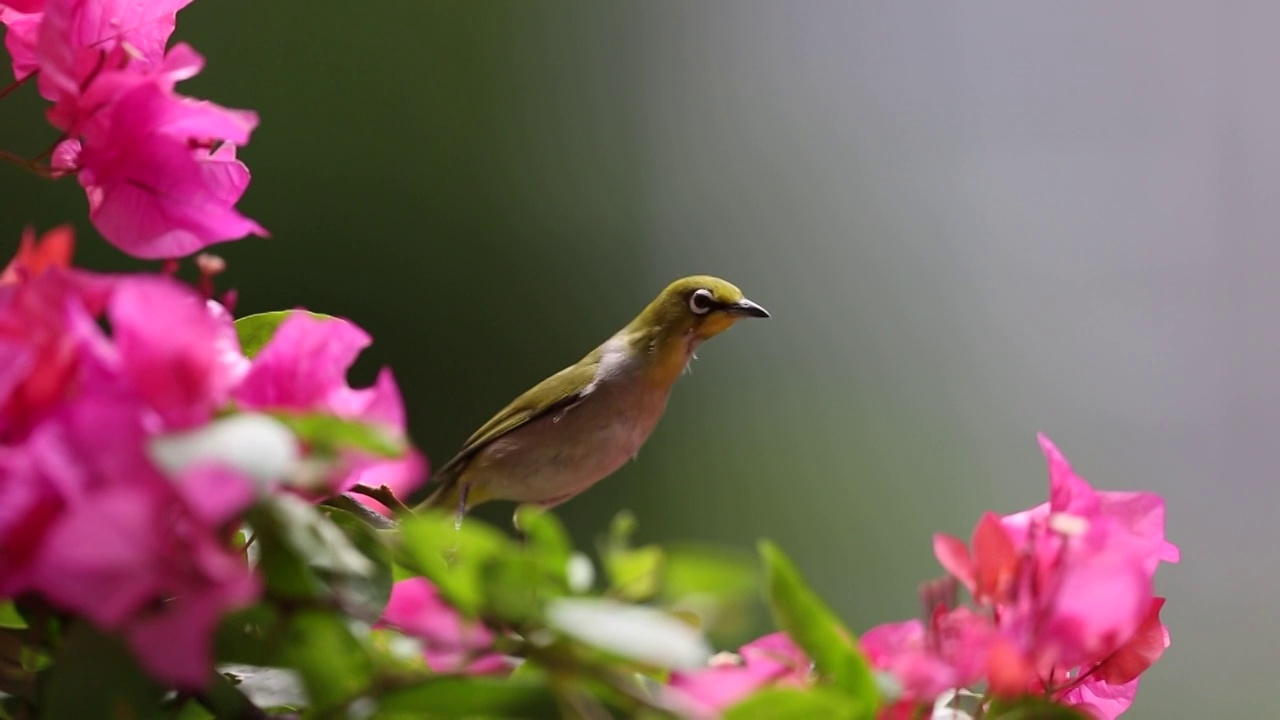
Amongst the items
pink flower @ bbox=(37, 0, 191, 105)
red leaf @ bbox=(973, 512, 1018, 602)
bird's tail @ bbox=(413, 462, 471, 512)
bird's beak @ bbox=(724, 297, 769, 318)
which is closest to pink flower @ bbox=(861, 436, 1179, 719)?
red leaf @ bbox=(973, 512, 1018, 602)

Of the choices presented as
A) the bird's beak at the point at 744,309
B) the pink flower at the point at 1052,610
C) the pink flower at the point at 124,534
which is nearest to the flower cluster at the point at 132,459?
the pink flower at the point at 124,534

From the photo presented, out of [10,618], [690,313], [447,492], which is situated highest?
[10,618]

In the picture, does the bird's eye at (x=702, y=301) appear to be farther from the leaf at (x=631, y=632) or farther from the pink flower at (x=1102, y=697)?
the leaf at (x=631, y=632)

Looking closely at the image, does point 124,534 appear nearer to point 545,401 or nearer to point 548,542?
point 548,542

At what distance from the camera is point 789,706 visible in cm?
18

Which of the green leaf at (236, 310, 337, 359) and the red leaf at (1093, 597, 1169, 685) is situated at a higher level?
the green leaf at (236, 310, 337, 359)

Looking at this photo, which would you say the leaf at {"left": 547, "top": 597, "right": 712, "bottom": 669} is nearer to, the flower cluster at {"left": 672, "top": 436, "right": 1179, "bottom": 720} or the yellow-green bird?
the flower cluster at {"left": 672, "top": 436, "right": 1179, "bottom": 720}

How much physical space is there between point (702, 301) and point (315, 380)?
0.90 metres

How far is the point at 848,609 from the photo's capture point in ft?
10.4

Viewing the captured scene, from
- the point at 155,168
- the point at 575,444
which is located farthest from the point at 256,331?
the point at 575,444

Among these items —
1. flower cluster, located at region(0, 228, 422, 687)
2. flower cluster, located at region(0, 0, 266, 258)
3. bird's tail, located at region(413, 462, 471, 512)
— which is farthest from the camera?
bird's tail, located at region(413, 462, 471, 512)

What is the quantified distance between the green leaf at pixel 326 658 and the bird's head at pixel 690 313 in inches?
36.3

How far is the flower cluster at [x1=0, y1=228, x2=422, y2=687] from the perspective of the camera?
156 mm

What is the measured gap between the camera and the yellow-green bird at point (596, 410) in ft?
3.59
